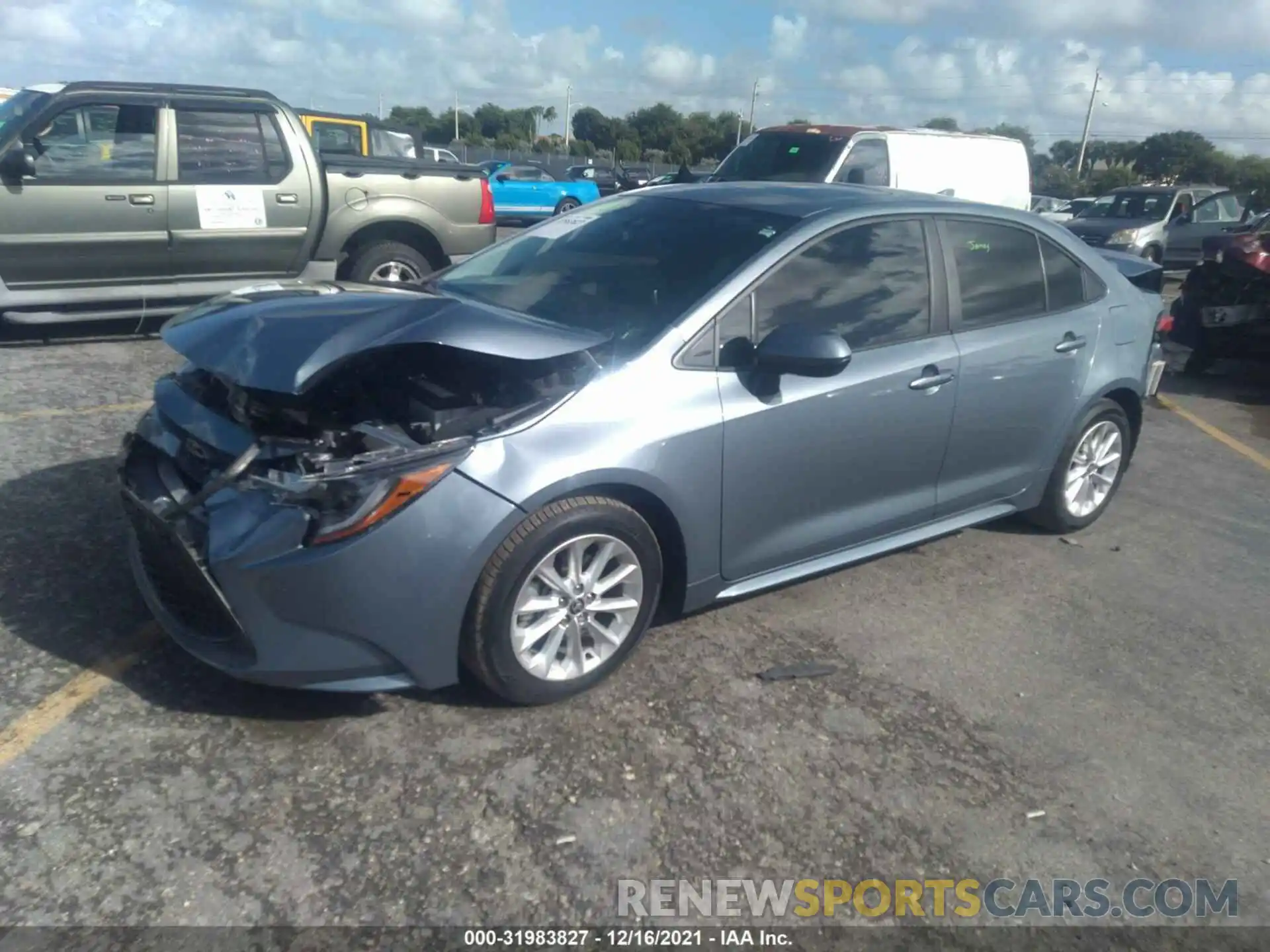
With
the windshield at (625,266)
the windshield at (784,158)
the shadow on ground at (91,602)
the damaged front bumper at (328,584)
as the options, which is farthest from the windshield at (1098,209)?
the damaged front bumper at (328,584)

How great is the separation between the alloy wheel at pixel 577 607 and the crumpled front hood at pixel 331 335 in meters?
0.66

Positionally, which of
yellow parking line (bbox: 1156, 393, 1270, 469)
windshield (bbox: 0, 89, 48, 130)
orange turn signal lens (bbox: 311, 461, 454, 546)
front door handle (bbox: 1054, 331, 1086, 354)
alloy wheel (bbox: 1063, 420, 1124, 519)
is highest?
windshield (bbox: 0, 89, 48, 130)

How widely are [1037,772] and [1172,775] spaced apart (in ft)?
1.52

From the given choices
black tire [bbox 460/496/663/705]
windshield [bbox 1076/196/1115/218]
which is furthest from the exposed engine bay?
windshield [bbox 1076/196/1115/218]

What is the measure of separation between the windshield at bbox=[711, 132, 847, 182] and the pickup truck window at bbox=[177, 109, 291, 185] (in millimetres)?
4718

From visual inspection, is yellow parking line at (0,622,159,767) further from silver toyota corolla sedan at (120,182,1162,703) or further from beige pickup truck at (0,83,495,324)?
beige pickup truck at (0,83,495,324)

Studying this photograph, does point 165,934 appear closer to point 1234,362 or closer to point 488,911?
point 488,911

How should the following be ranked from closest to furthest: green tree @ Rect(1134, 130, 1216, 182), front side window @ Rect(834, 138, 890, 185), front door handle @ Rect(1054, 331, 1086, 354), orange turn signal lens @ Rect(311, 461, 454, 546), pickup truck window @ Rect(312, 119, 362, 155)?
orange turn signal lens @ Rect(311, 461, 454, 546), front door handle @ Rect(1054, 331, 1086, 354), front side window @ Rect(834, 138, 890, 185), pickup truck window @ Rect(312, 119, 362, 155), green tree @ Rect(1134, 130, 1216, 182)

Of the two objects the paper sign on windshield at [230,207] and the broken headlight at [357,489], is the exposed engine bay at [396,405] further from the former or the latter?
the paper sign on windshield at [230,207]

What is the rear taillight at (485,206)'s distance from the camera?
9.12m

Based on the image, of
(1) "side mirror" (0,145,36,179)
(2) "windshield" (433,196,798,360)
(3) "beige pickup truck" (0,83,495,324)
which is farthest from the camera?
(3) "beige pickup truck" (0,83,495,324)

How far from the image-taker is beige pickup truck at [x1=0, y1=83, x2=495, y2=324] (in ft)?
24.5

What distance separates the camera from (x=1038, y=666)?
4.07 meters

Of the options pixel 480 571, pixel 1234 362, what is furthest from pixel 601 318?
pixel 1234 362
